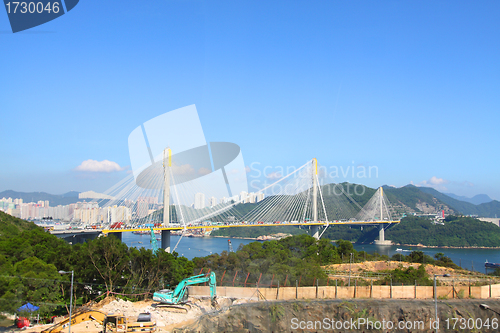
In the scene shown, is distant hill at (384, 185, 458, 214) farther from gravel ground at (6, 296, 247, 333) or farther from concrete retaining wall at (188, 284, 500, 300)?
gravel ground at (6, 296, 247, 333)

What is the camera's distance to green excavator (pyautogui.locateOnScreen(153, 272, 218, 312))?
9086 mm

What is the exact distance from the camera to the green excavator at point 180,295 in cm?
909

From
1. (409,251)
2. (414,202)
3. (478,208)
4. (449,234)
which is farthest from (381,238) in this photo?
(478,208)

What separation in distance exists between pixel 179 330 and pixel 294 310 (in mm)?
3006

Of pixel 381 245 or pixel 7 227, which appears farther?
pixel 381 245

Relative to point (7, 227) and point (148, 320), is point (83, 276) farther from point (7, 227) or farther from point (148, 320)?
point (7, 227)

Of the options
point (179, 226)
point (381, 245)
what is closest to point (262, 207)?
point (179, 226)

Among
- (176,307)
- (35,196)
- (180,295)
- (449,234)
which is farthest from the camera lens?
(35,196)

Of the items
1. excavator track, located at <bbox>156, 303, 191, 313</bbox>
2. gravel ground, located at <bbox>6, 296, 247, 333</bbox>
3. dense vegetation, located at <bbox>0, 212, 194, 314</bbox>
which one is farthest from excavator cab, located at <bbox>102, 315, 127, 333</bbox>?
excavator track, located at <bbox>156, 303, 191, 313</bbox>

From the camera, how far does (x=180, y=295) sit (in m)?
9.27

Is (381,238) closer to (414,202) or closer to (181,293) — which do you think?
(181,293)

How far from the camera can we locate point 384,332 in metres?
9.67

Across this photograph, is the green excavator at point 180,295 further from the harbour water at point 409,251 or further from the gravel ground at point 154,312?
the harbour water at point 409,251

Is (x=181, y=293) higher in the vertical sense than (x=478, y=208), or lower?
higher
